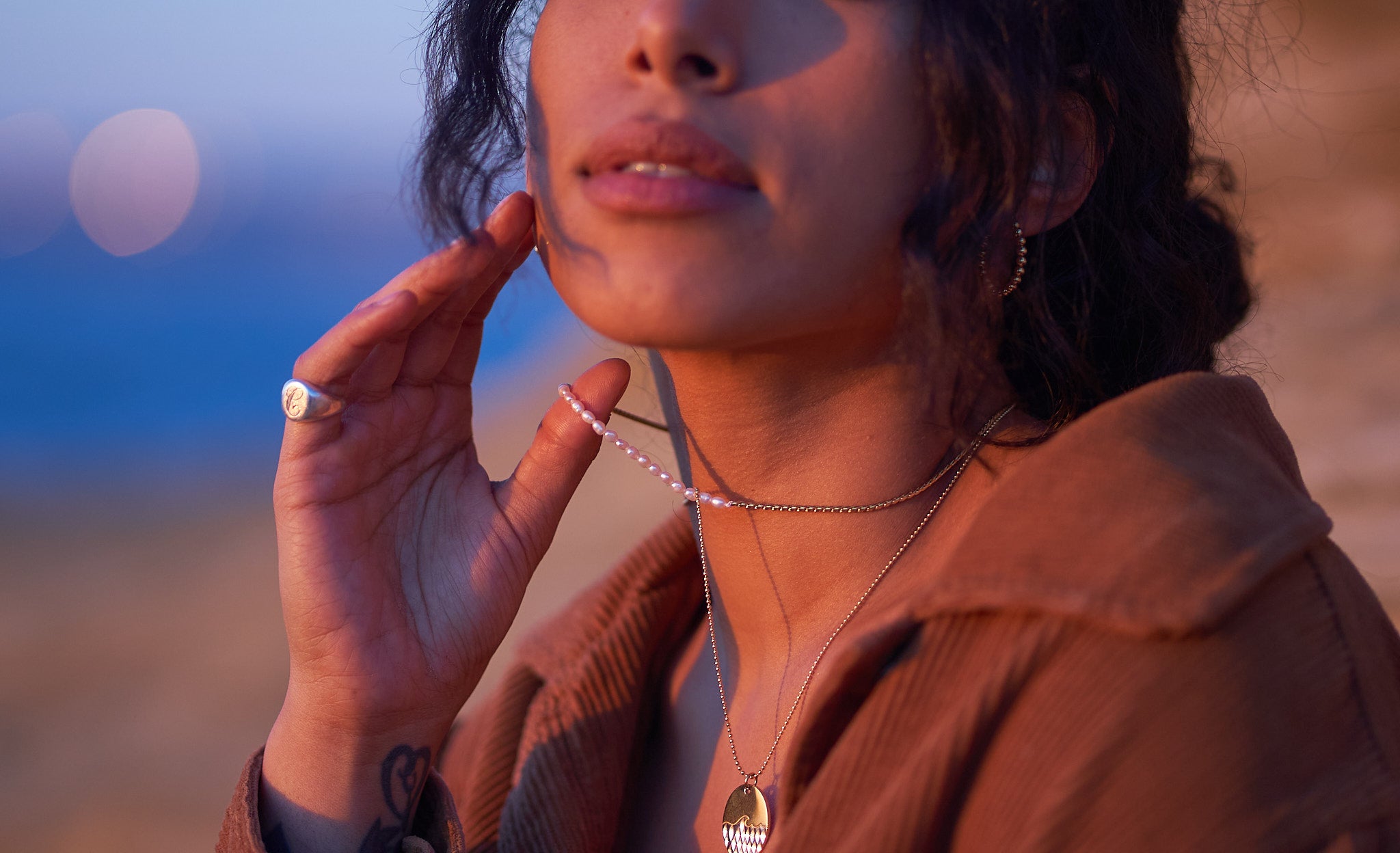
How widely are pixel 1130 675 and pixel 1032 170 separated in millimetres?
756

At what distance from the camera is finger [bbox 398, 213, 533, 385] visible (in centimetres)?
196

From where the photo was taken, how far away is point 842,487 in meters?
1.76

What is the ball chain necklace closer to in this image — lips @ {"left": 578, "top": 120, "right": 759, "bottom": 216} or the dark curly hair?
the dark curly hair

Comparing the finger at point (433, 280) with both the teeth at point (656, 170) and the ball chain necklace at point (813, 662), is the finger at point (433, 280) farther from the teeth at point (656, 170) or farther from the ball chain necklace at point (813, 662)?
the ball chain necklace at point (813, 662)

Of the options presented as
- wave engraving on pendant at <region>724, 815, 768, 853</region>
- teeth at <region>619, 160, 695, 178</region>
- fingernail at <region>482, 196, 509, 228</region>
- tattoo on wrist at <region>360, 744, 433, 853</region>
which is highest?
teeth at <region>619, 160, 695, 178</region>

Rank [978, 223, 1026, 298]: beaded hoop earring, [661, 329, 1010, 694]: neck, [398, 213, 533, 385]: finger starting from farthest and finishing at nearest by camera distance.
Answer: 1. [398, 213, 533, 385]: finger
2. [661, 329, 1010, 694]: neck
3. [978, 223, 1026, 298]: beaded hoop earring

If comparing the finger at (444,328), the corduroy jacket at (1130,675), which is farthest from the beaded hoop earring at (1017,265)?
the finger at (444,328)

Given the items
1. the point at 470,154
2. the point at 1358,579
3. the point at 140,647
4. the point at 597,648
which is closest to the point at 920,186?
→ the point at 1358,579

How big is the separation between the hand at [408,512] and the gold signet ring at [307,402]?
0.02 m

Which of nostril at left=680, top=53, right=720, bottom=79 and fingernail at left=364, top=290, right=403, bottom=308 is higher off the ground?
nostril at left=680, top=53, right=720, bottom=79

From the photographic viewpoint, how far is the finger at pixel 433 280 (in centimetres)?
180

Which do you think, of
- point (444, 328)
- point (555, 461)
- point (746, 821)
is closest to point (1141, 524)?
point (746, 821)

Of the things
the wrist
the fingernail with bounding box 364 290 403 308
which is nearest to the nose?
the fingernail with bounding box 364 290 403 308

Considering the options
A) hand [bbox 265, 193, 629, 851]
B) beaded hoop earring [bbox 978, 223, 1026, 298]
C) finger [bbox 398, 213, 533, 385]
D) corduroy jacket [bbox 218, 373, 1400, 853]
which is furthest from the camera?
finger [bbox 398, 213, 533, 385]
